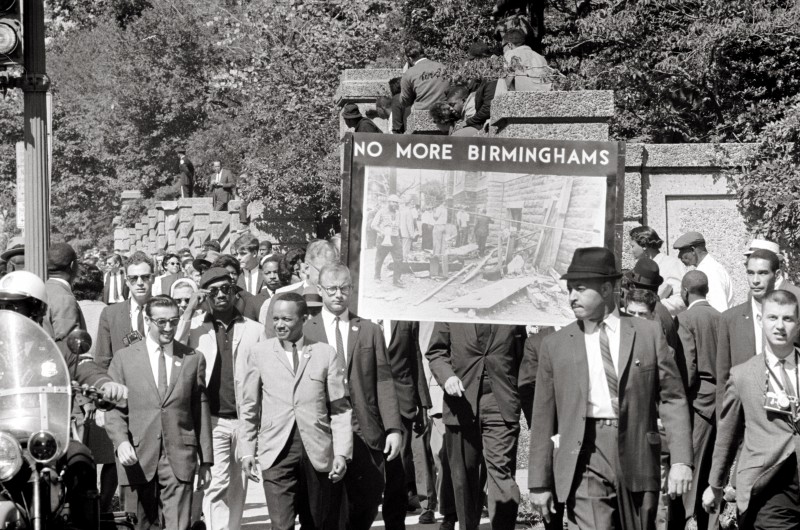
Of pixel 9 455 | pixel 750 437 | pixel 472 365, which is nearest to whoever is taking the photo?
pixel 9 455

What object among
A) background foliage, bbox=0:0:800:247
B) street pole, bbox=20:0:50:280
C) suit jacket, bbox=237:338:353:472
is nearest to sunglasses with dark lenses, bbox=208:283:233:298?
street pole, bbox=20:0:50:280

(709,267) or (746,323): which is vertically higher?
(709,267)

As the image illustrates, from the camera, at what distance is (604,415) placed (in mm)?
7285

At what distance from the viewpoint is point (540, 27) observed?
16531 mm

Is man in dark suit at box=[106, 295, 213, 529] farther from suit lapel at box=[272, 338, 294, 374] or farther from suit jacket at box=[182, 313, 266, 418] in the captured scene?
suit lapel at box=[272, 338, 294, 374]

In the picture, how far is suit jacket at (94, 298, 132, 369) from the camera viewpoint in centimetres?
1005

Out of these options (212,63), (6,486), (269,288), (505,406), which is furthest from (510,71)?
(212,63)

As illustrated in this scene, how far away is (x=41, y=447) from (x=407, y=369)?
380 cm

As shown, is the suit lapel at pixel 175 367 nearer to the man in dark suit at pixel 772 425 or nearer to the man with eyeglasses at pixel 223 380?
the man with eyeglasses at pixel 223 380

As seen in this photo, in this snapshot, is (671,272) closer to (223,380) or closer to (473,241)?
(473,241)

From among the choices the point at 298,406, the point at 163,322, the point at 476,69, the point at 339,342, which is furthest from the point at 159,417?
the point at 476,69

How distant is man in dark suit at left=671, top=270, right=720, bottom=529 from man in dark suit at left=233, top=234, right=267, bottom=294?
19.8ft

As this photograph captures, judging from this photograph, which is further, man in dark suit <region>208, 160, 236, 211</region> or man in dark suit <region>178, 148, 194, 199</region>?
man in dark suit <region>178, 148, 194, 199</region>

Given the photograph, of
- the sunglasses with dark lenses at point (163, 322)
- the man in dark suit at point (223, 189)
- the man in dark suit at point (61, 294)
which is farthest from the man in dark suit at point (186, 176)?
the sunglasses with dark lenses at point (163, 322)
